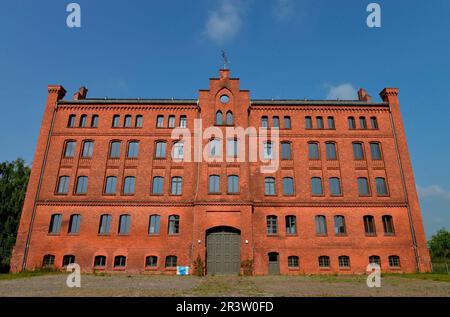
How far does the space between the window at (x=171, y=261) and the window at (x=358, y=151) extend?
17529 millimetres

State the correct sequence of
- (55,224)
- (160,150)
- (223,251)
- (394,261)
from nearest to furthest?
(223,251) → (394,261) → (55,224) → (160,150)

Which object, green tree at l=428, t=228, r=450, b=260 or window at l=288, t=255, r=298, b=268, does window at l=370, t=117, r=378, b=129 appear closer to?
window at l=288, t=255, r=298, b=268

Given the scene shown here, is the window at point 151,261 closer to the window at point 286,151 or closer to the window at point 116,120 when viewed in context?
the window at point 116,120

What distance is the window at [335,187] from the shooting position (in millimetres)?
23391

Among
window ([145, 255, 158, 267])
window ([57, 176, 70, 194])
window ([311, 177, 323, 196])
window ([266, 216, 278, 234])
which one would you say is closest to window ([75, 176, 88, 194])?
window ([57, 176, 70, 194])

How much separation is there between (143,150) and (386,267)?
860 inches

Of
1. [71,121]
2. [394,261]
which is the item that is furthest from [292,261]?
[71,121]

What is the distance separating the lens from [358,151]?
972 inches

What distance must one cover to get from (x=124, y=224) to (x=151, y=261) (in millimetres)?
3710

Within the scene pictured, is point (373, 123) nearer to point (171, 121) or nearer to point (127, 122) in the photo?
point (171, 121)

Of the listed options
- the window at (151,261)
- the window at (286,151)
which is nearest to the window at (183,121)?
the window at (286,151)
